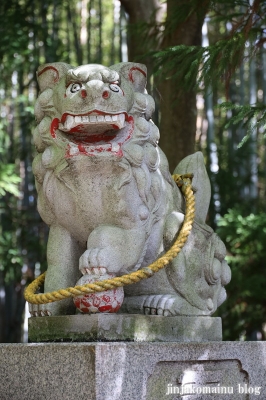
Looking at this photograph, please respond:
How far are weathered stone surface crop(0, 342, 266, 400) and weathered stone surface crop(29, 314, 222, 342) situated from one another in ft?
0.38

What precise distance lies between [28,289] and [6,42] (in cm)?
370

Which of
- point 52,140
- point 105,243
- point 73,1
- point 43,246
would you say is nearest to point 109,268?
point 105,243

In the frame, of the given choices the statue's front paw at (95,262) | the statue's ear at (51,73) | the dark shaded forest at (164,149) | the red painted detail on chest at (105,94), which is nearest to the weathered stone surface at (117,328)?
the statue's front paw at (95,262)

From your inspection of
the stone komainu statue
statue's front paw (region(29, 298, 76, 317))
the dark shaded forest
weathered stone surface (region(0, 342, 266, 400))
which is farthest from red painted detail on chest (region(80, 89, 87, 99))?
the dark shaded forest

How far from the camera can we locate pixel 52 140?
8.95 ft

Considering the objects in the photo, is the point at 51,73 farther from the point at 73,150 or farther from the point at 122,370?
the point at 122,370

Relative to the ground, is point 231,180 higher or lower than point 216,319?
higher

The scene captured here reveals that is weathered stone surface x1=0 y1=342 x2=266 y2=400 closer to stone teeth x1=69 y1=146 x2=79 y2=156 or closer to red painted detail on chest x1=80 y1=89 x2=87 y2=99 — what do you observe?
stone teeth x1=69 y1=146 x2=79 y2=156

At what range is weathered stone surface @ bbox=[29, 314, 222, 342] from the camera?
251 cm

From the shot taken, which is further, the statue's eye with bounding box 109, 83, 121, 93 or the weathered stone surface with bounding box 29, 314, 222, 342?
the statue's eye with bounding box 109, 83, 121, 93

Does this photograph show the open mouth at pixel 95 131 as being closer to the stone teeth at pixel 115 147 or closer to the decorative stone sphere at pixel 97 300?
the stone teeth at pixel 115 147

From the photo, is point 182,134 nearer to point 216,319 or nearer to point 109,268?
point 216,319

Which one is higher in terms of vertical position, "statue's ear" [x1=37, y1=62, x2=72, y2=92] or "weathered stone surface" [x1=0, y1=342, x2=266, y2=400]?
"statue's ear" [x1=37, y1=62, x2=72, y2=92]

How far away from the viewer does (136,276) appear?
265 cm
